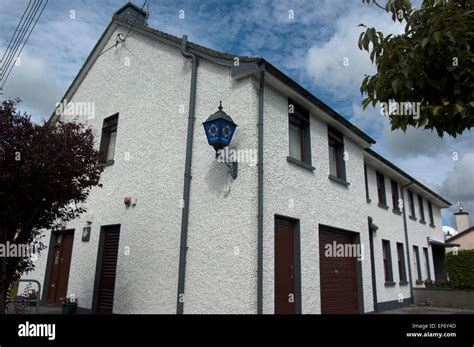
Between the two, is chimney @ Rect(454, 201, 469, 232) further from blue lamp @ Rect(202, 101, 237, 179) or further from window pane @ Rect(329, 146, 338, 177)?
blue lamp @ Rect(202, 101, 237, 179)

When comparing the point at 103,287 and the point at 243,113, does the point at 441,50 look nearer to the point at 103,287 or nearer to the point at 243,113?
the point at 243,113

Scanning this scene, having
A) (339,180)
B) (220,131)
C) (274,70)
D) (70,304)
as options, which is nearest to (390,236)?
(339,180)

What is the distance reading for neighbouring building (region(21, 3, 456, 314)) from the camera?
24.4 feet

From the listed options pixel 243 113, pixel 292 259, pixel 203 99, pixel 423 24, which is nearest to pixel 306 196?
pixel 292 259

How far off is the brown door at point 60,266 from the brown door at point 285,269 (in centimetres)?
666

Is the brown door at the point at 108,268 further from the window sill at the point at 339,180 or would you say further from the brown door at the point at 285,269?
the window sill at the point at 339,180

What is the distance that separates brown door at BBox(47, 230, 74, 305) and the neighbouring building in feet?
0.20

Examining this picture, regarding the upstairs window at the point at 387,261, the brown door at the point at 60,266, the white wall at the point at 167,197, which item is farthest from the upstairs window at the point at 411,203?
the brown door at the point at 60,266

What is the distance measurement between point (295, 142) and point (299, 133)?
1.19 ft

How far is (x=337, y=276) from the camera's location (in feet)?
32.5

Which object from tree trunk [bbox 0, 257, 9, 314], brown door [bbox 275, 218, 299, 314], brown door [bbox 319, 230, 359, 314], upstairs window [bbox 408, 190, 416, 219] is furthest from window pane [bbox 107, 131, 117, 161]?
upstairs window [bbox 408, 190, 416, 219]
